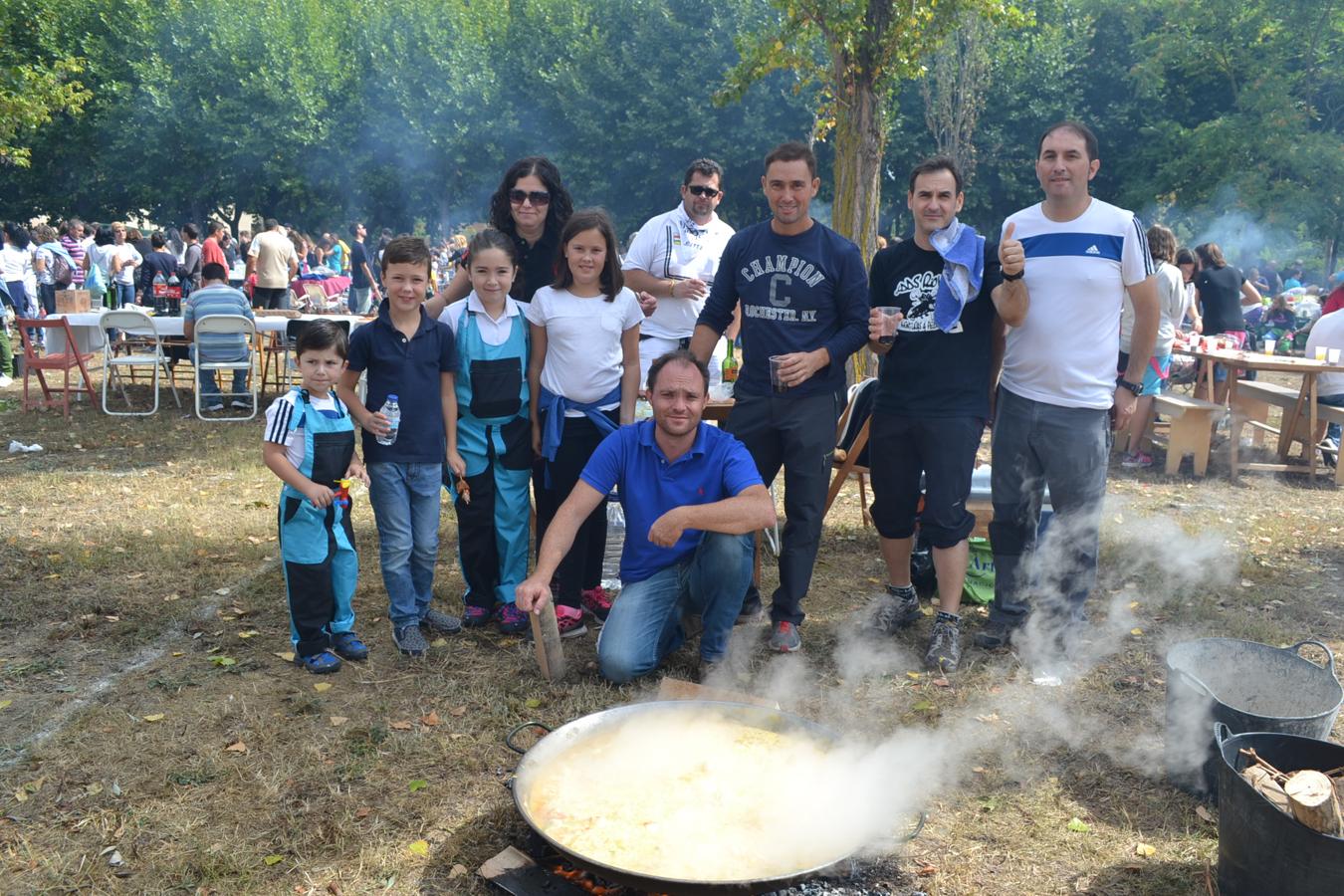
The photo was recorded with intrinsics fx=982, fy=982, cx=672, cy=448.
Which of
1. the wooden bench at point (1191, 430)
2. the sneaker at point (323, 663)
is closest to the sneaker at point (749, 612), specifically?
the sneaker at point (323, 663)

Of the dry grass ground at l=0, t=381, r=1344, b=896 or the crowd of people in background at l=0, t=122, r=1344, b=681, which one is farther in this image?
the crowd of people in background at l=0, t=122, r=1344, b=681

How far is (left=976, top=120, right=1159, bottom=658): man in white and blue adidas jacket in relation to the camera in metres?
3.91

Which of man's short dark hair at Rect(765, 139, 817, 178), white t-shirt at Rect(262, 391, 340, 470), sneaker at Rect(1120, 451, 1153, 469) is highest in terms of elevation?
man's short dark hair at Rect(765, 139, 817, 178)

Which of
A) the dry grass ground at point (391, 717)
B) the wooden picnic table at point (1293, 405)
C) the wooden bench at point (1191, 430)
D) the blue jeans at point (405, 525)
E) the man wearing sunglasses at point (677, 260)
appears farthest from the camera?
the wooden bench at point (1191, 430)

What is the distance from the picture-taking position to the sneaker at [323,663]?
163 inches

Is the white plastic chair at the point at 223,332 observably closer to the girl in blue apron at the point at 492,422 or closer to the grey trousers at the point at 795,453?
the girl in blue apron at the point at 492,422

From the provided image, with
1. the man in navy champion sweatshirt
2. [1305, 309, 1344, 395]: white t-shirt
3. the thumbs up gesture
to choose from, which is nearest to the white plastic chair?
the man in navy champion sweatshirt

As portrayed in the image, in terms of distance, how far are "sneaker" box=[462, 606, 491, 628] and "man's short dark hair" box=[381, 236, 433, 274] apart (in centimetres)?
162

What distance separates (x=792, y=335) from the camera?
13.7ft

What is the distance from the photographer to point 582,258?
13.9 feet

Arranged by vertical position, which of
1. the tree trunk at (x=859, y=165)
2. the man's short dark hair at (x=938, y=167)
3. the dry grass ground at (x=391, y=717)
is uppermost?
the tree trunk at (x=859, y=165)

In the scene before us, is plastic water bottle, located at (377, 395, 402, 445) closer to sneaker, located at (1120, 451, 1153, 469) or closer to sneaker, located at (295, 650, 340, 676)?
sneaker, located at (295, 650, 340, 676)

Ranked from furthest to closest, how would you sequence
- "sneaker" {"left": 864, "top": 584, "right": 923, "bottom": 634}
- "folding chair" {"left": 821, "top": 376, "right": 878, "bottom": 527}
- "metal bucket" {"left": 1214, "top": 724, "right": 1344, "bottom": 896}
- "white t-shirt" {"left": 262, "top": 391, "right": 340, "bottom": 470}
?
1. "folding chair" {"left": 821, "top": 376, "right": 878, "bottom": 527}
2. "sneaker" {"left": 864, "top": 584, "right": 923, "bottom": 634}
3. "white t-shirt" {"left": 262, "top": 391, "right": 340, "bottom": 470}
4. "metal bucket" {"left": 1214, "top": 724, "right": 1344, "bottom": 896}

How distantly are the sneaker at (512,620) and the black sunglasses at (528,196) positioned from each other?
72.9 inches
